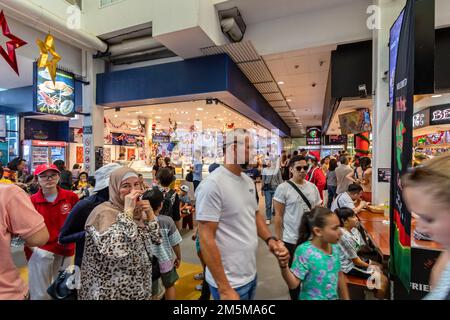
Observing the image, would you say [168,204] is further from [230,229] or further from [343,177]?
[343,177]

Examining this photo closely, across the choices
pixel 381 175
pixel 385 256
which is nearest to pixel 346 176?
pixel 381 175

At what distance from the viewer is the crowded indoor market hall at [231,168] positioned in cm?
138

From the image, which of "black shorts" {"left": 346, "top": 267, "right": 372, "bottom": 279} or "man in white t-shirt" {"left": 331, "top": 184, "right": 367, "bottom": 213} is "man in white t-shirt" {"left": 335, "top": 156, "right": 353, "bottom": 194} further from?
"black shorts" {"left": 346, "top": 267, "right": 372, "bottom": 279}

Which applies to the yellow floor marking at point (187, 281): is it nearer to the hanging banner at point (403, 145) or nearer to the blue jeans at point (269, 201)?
the hanging banner at point (403, 145)

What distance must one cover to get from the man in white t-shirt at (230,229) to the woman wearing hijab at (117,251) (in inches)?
16.1

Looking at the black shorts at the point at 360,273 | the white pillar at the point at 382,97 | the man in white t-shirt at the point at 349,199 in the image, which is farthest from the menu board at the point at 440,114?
the black shorts at the point at 360,273

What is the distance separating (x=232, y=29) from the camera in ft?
15.7

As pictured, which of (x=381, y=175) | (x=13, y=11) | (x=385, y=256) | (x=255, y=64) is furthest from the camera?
(x=255, y=64)

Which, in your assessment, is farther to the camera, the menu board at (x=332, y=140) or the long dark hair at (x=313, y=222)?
the menu board at (x=332, y=140)

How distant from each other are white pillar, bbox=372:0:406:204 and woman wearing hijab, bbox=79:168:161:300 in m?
3.86

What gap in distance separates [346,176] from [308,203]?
3.30 metres

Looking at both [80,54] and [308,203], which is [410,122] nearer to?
[308,203]

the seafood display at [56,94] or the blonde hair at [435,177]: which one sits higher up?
the seafood display at [56,94]
